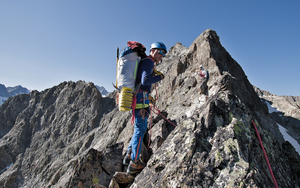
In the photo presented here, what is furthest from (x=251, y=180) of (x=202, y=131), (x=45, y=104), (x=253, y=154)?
(x=45, y=104)

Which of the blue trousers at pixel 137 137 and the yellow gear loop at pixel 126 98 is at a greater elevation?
the yellow gear loop at pixel 126 98

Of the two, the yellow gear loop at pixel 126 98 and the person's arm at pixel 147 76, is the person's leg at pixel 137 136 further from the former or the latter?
the person's arm at pixel 147 76

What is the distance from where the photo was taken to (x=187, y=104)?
11.2 metres

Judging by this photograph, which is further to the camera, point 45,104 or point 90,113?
point 45,104

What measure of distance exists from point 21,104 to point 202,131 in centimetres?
11960

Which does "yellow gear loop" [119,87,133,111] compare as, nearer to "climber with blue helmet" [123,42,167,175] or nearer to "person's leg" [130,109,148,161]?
"climber with blue helmet" [123,42,167,175]

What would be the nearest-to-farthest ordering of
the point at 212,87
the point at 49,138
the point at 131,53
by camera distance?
the point at 131,53
the point at 212,87
the point at 49,138

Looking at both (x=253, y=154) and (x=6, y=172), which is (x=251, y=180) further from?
(x=6, y=172)

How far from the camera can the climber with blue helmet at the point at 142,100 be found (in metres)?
4.68

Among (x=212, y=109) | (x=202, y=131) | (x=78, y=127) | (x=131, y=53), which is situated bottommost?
(x=202, y=131)

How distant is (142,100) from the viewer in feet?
17.0

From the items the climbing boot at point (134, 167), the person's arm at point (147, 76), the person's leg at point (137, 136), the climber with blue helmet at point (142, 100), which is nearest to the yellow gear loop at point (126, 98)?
the climber with blue helmet at point (142, 100)

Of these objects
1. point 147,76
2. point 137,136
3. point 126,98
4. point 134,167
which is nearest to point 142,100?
point 126,98

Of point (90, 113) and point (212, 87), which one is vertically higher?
point (90, 113)
